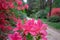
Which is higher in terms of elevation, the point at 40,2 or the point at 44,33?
the point at 40,2

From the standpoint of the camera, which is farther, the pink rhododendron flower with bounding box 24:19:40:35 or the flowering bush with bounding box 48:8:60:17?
the flowering bush with bounding box 48:8:60:17

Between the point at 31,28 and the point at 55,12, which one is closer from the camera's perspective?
the point at 31,28

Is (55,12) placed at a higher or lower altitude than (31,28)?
higher

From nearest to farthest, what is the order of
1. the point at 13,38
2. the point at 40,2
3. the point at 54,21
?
the point at 13,38
the point at 54,21
the point at 40,2

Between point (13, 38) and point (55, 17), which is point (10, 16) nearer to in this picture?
point (13, 38)

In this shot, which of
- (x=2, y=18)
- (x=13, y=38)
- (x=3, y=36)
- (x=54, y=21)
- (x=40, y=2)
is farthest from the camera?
(x=40, y=2)

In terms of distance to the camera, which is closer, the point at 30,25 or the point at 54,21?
the point at 30,25

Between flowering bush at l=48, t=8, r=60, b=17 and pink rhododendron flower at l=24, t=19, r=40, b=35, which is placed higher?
flowering bush at l=48, t=8, r=60, b=17

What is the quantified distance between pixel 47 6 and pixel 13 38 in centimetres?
1179

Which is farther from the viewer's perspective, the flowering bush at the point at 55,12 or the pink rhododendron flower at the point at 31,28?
the flowering bush at the point at 55,12

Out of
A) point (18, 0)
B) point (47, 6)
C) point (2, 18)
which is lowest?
point (2, 18)

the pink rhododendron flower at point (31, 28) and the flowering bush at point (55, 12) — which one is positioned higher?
the flowering bush at point (55, 12)

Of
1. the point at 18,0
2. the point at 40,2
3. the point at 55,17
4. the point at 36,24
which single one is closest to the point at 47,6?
the point at 40,2

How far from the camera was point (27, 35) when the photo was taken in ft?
2.77
